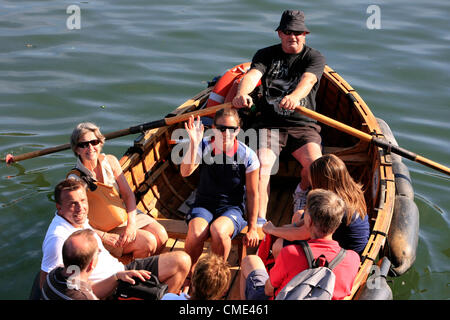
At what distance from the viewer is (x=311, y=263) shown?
12.2 feet

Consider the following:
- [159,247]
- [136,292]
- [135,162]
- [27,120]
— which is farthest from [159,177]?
[27,120]

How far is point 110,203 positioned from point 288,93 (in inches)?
93.1

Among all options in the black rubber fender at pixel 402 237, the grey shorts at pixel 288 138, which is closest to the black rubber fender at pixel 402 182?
the black rubber fender at pixel 402 237

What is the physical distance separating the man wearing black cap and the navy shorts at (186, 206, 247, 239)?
690 mm

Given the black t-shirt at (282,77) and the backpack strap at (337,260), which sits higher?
the black t-shirt at (282,77)

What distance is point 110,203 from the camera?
4930 millimetres

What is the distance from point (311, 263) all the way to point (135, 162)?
2.76m

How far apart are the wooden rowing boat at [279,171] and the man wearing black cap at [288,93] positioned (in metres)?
0.55

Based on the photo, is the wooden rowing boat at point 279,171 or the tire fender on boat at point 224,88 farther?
the tire fender on boat at point 224,88

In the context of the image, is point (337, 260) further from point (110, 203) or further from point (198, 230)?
point (110, 203)

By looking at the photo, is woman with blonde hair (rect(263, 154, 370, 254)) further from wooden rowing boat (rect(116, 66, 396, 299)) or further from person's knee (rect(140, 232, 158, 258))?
person's knee (rect(140, 232, 158, 258))

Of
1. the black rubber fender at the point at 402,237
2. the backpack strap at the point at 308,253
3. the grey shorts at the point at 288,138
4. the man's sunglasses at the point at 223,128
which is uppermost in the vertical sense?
the man's sunglasses at the point at 223,128

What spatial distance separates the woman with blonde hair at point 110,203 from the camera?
479 centimetres

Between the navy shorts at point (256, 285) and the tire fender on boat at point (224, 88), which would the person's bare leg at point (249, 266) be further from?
the tire fender on boat at point (224, 88)
